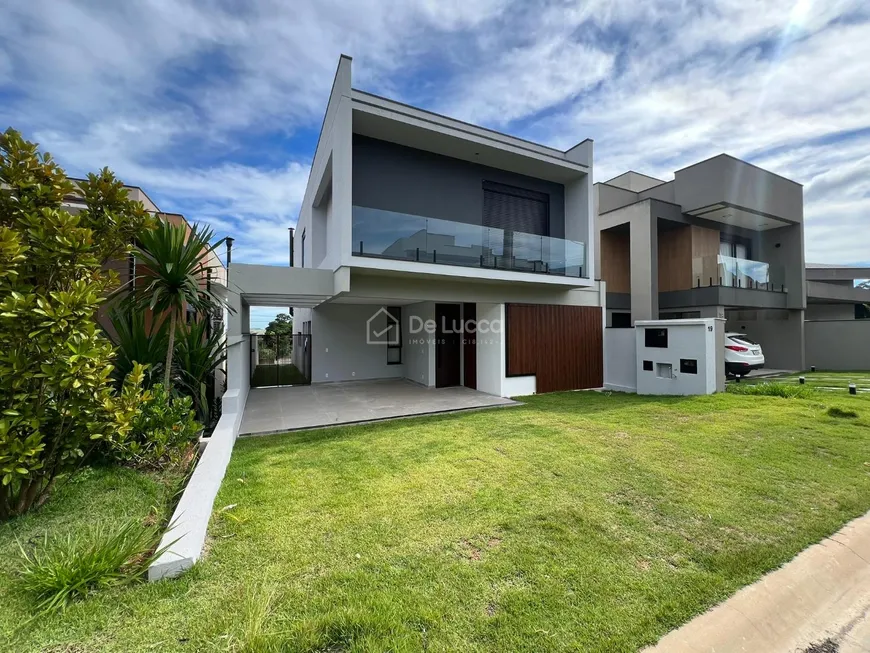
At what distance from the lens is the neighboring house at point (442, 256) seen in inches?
305

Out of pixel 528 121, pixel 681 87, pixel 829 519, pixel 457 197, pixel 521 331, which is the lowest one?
pixel 829 519

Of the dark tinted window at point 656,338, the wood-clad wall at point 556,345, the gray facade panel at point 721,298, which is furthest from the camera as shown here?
the gray facade panel at point 721,298

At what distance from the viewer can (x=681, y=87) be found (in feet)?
26.2

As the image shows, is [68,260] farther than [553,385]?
No

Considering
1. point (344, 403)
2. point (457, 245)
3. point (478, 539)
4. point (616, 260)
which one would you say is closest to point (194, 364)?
point (344, 403)

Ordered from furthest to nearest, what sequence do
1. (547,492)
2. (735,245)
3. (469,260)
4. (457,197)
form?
(735,245)
(457,197)
(469,260)
(547,492)

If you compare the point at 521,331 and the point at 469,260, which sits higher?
the point at 469,260

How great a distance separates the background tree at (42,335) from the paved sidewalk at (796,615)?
4195mm

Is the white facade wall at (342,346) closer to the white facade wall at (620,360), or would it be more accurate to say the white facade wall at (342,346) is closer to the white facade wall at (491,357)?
the white facade wall at (491,357)

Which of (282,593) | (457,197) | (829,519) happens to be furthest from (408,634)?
(457,197)

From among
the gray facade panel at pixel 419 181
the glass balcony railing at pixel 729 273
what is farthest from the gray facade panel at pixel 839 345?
the gray facade panel at pixel 419 181

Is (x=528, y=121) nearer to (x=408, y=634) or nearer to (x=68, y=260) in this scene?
(x=68, y=260)

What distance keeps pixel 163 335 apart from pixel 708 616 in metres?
6.85

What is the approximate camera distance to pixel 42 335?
260cm
